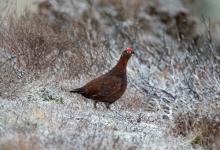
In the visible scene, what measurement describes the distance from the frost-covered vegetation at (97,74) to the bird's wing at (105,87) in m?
0.23

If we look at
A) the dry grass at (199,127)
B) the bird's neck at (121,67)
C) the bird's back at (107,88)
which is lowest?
the dry grass at (199,127)

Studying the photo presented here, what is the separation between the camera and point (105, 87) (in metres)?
12.1

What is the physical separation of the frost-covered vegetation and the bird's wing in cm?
23

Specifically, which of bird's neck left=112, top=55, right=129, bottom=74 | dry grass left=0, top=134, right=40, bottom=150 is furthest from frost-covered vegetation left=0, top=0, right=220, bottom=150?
bird's neck left=112, top=55, right=129, bottom=74

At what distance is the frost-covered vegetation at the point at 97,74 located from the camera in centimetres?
947

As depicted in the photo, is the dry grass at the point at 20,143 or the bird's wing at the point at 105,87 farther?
the bird's wing at the point at 105,87

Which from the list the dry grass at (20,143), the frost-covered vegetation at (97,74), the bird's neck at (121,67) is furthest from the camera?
the bird's neck at (121,67)

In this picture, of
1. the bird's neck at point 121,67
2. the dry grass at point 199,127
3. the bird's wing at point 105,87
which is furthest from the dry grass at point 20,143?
the bird's neck at point 121,67

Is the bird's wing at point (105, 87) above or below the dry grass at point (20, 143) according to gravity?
above

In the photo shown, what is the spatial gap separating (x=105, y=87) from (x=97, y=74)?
8.55 feet

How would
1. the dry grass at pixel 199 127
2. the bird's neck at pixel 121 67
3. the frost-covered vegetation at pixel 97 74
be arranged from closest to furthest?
the frost-covered vegetation at pixel 97 74 < the dry grass at pixel 199 127 < the bird's neck at pixel 121 67

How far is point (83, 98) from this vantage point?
12.6 metres

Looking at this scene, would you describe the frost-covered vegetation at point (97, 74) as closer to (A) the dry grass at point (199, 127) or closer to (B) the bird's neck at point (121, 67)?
(A) the dry grass at point (199, 127)

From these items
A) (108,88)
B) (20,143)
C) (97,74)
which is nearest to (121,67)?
(108,88)
